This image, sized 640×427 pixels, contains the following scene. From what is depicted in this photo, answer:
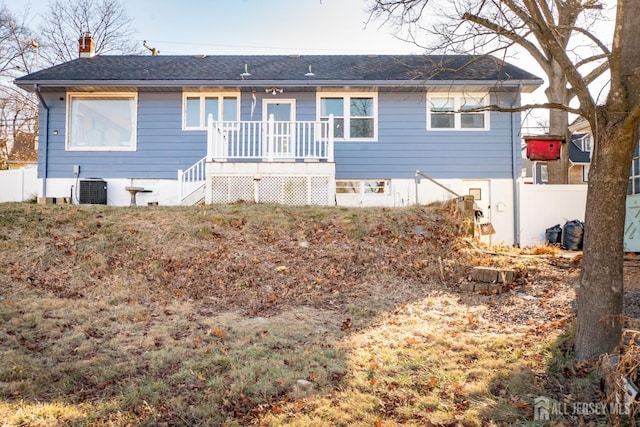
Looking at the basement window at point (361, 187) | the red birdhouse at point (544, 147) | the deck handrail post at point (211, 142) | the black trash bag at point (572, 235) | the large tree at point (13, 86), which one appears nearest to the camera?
the black trash bag at point (572, 235)

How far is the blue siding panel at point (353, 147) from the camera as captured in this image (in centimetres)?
1177

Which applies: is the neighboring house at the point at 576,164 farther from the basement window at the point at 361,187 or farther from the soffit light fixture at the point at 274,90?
the soffit light fixture at the point at 274,90

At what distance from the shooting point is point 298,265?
6711mm

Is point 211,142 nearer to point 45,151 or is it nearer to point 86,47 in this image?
point 45,151

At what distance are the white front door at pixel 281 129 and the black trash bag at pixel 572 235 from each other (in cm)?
651

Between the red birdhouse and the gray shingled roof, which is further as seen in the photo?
the gray shingled roof

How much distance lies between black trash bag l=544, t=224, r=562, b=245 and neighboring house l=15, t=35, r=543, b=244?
3.78 feet

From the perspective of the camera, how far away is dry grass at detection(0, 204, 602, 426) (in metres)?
3.12

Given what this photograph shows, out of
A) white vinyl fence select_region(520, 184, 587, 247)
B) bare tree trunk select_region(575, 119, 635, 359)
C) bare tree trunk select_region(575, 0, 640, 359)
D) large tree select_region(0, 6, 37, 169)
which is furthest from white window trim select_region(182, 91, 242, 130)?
large tree select_region(0, 6, 37, 169)

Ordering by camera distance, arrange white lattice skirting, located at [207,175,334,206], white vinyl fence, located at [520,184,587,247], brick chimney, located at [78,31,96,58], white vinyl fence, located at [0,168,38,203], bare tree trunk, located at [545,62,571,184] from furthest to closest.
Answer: brick chimney, located at [78,31,96,58] < white vinyl fence, located at [0,168,38,203] < bare tree trunk, located at [545,62,571,184] < white vinyl fence, located at [520,184,587,247] < white lattice skirting, located at [207,175,334,206]

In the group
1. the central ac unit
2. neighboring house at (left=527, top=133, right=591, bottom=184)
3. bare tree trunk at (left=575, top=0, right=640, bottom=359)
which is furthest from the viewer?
neighboring house at (left=527, top=133, right=591, bottom=184)

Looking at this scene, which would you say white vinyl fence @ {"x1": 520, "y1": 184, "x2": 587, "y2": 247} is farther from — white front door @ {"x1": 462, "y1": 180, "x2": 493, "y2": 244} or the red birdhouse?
the red birdhouse

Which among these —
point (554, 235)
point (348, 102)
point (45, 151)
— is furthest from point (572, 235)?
point (45, 151)

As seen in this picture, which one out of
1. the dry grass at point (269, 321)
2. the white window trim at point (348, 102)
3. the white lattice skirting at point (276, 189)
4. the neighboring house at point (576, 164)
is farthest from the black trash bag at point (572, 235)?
the neighboring house at point (576, 164)
